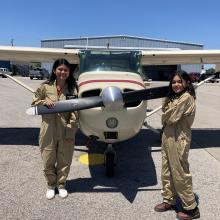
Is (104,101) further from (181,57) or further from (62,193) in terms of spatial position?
(181,57)

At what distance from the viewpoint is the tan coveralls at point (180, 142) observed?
14.5 ft

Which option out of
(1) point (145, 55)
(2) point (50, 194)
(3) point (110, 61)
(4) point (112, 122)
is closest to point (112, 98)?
(4) point (112, 122)

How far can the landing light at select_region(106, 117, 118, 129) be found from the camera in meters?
5.05

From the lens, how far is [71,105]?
5008mm

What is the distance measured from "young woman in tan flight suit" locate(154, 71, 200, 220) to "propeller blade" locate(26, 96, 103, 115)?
100cm

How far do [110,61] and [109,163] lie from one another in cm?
213

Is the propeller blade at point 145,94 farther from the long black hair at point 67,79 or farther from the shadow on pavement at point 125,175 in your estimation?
the shadow on pavement at point 125,175

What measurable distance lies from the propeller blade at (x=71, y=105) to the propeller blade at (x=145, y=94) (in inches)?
14.5

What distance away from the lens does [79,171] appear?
625cm

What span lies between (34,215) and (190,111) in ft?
7.31

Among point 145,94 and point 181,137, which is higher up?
point 145,94

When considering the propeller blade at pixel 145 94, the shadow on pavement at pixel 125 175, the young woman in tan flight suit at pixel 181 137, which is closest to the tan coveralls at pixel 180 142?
the young woman in tan flight suit at pixel 181 137

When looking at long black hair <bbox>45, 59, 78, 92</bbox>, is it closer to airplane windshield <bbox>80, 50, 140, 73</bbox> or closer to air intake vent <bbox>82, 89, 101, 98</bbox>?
air intake vent <bbox>82, 89, 101, 98</bbox>

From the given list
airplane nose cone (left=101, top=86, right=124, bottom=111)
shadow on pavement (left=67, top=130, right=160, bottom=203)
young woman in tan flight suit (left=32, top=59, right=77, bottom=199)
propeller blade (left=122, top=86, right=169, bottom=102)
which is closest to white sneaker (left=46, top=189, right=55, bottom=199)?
young woman in tan flight suit (left=32, top=59, right=77, bottom=199)
